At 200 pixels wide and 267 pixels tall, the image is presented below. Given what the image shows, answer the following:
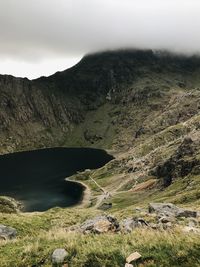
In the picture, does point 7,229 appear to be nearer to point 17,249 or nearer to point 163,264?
point 17,249

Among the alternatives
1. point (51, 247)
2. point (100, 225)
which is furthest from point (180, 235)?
point (100, 225)

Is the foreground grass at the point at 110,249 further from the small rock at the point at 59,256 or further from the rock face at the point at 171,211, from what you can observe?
the rock face at the point at 171,211

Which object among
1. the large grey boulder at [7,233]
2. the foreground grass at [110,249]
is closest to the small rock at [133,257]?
the foreground grass at [110,249]

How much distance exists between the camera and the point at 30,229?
40812 millimetres

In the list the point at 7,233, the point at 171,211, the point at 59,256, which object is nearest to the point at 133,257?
the point at 59,256

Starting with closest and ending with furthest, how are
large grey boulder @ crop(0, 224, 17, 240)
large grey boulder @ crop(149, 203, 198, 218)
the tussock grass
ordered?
1. the tussock grass
2. large grey boulder @ crop(0, 224, 17, 240)
3. large grey boulder @ crop(149, 203, 198, 218)

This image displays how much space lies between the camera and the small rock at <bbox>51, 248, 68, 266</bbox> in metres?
18.2

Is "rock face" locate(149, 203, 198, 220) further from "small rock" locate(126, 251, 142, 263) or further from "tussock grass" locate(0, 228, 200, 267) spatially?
"small rock" locate(126, 251, 142, 263)

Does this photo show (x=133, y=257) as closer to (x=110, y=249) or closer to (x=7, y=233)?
(x=110, y=249)

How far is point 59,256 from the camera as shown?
18438 mm

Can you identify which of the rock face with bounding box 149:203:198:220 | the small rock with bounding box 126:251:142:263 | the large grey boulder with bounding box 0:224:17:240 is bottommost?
the rock face with bounding box 149:203:198:220

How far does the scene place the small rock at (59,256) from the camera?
715 inches

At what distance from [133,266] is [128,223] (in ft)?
50.5

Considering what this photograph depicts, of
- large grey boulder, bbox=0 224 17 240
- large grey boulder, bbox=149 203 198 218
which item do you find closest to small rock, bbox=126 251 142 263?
large grey boulder, bbox=0 224 17 240
